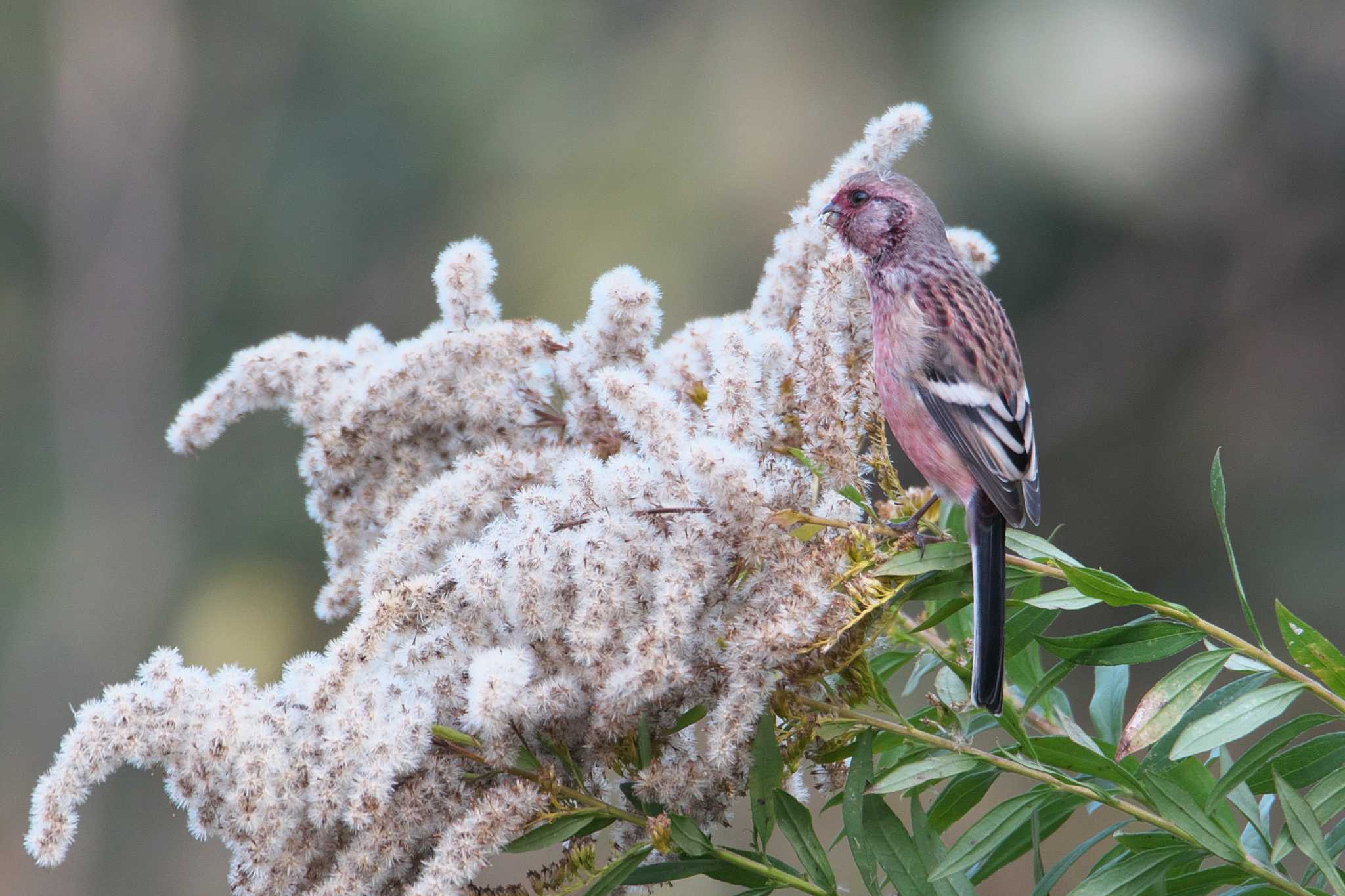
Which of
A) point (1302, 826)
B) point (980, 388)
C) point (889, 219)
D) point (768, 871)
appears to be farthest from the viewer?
point (889, 219)

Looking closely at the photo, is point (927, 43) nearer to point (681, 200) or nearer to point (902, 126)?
point (681, 200)

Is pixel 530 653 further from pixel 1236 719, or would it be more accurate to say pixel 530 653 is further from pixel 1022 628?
pixel 1236 719

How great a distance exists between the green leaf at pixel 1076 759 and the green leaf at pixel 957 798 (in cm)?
10

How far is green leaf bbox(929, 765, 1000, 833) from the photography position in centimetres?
187

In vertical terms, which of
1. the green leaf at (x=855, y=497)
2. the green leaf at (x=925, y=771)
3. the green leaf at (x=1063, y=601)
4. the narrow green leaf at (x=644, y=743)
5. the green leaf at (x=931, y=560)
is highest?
the green leaf at (x=855, y=497)

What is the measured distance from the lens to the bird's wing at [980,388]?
87.1 inches

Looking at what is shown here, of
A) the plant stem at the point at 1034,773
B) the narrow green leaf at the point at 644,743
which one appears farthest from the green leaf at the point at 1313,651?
the narrow green leaf at the point at 644,743

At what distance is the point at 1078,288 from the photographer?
8.14 meters

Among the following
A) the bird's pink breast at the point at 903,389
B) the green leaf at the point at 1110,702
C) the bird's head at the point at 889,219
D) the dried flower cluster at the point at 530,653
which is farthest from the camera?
the bird's head at the point at 889,219

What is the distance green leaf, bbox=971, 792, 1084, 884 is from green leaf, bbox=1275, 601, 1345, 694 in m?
0.40

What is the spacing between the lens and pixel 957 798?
1.91m

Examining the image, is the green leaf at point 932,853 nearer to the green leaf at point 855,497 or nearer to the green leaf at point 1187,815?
the green leaf at point 1187,815

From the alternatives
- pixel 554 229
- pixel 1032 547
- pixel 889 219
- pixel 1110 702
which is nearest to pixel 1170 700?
pixel 1032 547

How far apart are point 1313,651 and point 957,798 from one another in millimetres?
563
